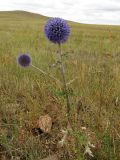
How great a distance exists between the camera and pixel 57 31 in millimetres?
3297

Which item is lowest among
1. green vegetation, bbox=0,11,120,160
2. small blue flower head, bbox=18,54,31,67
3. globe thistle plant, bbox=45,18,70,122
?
green vegetation, bbox=0,11,120,160

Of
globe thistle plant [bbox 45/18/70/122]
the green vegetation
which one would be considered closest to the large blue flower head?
globe thistle plant [bbox 45/18/70/122]

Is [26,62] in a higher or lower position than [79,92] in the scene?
higher

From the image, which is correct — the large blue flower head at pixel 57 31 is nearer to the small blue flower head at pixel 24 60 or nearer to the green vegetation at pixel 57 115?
the green vegetation at pixel 57 115

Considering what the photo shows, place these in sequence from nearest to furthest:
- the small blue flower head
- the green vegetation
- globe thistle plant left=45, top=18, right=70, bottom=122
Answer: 1. the green vegetation
2. globe thistle plant left=45, top=18, right=70, bottom=122
3. the small blue flower head

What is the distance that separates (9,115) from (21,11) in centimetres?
8922

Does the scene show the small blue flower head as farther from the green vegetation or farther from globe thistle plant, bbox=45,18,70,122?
globe thistle plant, bbox=45,18,70,122

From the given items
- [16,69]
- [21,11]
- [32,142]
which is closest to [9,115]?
[32,142]

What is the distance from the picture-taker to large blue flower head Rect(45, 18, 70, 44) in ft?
10.8

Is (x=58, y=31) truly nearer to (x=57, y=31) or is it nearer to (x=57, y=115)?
(x=57, y=31)

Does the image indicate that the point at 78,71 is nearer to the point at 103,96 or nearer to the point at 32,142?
the point at 103,96

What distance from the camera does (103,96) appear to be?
12.6ft

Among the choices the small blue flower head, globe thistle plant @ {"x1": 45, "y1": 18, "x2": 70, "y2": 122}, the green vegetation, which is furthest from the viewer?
the small blue flower head

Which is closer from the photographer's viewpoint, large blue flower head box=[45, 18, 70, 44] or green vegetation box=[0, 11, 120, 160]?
green vegetation box=[0, 11, 120, 160]
